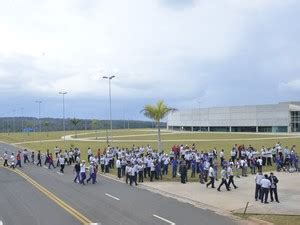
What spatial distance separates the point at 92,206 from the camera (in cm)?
2134

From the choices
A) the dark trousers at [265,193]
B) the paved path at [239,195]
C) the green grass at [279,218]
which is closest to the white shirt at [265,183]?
the dark trousers at [265,193]

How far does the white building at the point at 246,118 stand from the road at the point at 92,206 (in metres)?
85.4

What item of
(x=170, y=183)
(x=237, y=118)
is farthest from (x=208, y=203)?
(x=237, y=118)

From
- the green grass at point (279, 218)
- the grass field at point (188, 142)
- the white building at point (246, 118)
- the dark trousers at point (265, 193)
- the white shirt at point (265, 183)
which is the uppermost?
the white building at point (246, 118)

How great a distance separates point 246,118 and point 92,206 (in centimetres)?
10037

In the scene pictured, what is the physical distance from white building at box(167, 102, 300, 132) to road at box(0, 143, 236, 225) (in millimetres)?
85380

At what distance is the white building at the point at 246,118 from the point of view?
108875 mm

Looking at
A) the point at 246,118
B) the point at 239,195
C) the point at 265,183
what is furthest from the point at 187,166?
the point at 246,118

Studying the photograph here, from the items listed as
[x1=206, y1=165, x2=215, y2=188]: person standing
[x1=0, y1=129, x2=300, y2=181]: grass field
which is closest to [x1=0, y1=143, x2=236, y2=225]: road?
[x1=206, y1=165, x2=215, y2=188]: person standing

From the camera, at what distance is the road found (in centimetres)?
1828

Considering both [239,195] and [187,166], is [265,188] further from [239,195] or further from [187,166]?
[187,166]

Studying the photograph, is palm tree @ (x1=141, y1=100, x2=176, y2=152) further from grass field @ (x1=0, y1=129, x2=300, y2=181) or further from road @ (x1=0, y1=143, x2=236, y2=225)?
road @ (x1=0, y1=143, x2=236, y2=225)

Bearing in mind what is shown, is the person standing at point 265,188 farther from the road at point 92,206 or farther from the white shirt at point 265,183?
the road at point 92,206

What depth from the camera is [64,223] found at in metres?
17.7
